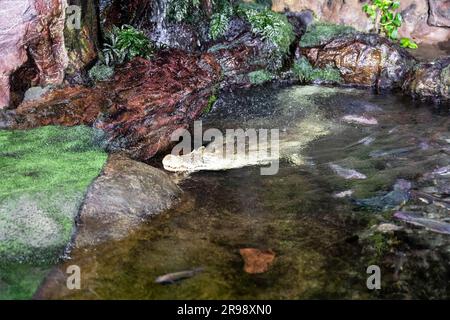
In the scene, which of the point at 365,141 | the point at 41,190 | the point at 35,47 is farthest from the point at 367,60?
the point at 41,190

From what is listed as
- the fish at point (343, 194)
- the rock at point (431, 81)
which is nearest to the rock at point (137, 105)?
the fish at point (343, 194)

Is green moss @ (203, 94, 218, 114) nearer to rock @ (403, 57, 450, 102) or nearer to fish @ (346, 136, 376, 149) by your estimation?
fish @ (346, 136, 376, 149)

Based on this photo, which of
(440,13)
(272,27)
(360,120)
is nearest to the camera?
(360,120)

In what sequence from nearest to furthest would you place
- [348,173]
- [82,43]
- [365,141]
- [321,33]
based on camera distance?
[348,173]
[365,141]
[82,43]
[321,33]

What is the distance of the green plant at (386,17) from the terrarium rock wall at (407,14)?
66 centimetres

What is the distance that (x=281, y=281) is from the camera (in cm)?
338

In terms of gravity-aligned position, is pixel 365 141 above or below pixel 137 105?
below

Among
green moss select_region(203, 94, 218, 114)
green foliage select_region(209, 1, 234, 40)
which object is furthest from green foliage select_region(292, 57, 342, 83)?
green moss select_region(203, 94, 218, 114)

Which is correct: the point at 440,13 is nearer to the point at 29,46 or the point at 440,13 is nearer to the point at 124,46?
the point at 124,46

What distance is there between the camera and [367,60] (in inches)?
371

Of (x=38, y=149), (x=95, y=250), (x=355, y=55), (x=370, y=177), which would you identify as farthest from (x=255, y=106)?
(x=95, y=250)

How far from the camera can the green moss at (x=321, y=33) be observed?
33.6 ft

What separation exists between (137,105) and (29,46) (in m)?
1.94

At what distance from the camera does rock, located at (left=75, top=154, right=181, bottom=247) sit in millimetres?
4035
